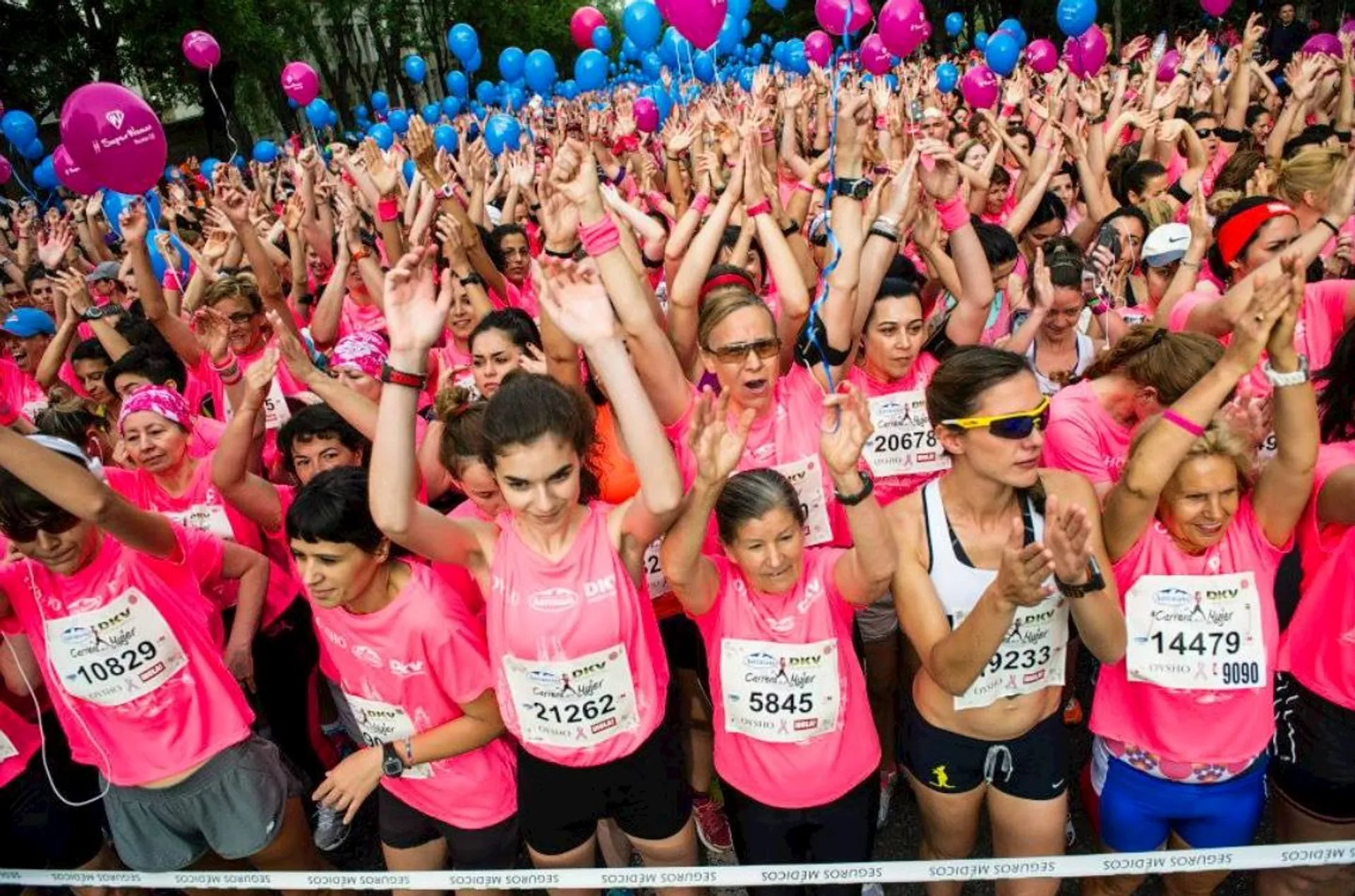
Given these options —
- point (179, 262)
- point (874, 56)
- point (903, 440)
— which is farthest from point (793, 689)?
point (874, 56)

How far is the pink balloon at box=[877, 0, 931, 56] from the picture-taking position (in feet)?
24.0

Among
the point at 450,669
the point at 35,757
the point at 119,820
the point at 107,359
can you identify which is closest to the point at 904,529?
the point at 450,669

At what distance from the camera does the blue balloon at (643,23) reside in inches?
346

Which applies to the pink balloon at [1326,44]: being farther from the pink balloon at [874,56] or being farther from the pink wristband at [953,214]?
the pink wristband at [953,214]

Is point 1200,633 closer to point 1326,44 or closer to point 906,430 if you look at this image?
point 906,430

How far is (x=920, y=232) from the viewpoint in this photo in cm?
381

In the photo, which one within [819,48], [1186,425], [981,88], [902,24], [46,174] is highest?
[819,48]

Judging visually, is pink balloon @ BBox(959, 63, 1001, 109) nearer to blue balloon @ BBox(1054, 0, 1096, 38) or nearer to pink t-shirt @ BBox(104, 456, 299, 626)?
blue balloon @ BBox(1054, 0, 1096, 38)

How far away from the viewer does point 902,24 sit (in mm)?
7332

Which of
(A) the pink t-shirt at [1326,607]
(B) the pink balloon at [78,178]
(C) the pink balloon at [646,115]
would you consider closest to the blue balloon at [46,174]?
(B) the pink balloon at [78,178]

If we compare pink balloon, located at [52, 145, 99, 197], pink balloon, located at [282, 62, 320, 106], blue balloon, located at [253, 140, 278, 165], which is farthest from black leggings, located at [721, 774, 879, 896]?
blue balloon, located at [253, 140, 278, 165]

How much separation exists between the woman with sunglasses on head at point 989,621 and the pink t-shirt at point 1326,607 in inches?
22.2

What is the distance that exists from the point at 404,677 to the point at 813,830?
1193mm

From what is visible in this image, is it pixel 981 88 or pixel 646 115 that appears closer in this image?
pixel 981 88
